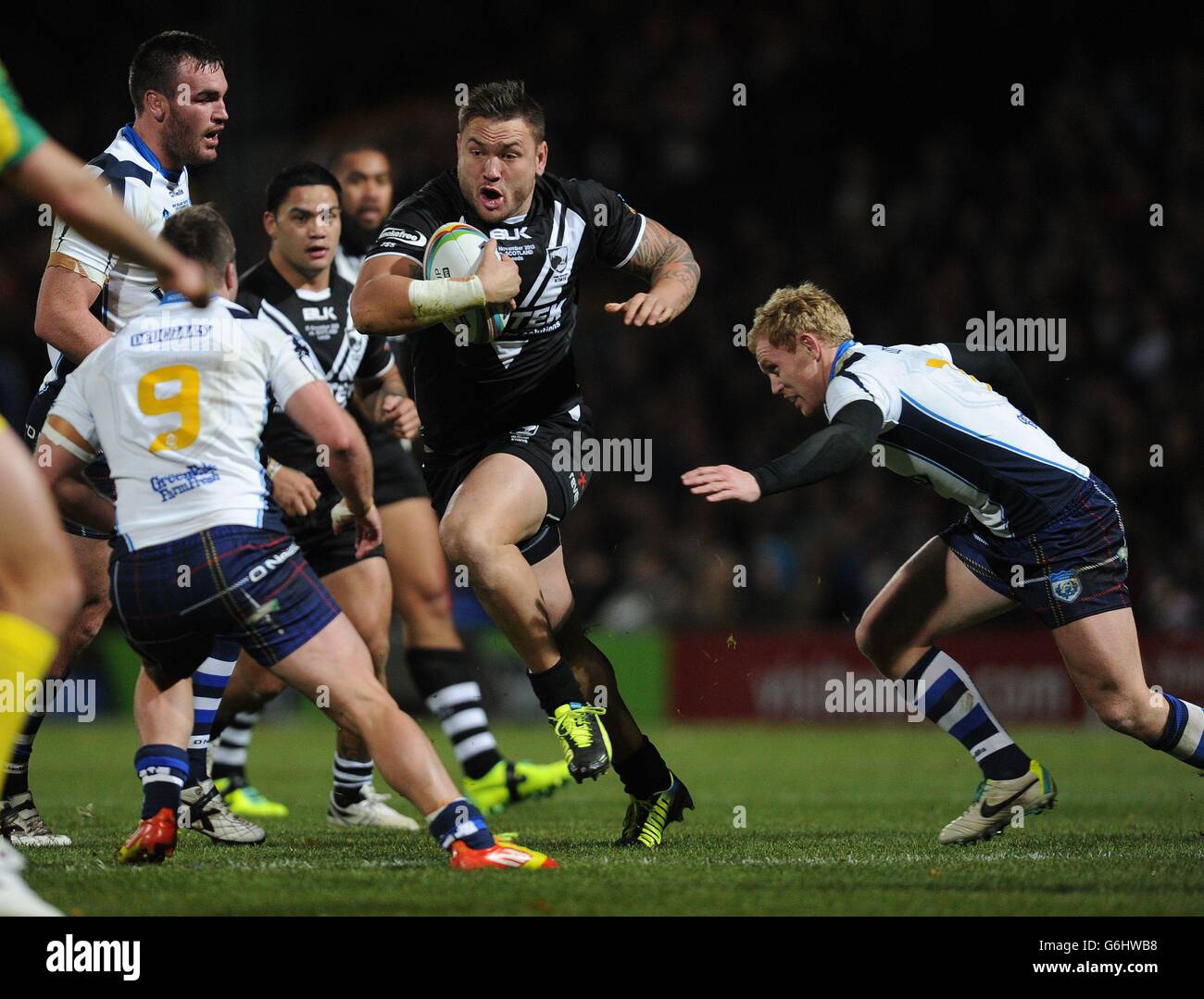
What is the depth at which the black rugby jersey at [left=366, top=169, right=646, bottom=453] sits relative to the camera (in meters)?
6.41

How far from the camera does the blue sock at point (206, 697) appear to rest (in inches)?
263

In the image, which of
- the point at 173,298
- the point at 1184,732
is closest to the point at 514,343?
the point at 173,298

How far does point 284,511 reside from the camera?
573 cm

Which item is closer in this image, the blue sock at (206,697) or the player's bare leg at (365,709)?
the player's bare leg at (365,709)

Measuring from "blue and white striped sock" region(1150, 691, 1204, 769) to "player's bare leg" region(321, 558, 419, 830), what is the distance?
3.41 metres

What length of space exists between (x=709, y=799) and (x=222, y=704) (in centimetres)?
285

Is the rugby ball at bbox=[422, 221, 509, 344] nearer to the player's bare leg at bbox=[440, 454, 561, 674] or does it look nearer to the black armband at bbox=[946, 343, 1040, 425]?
the player's bare leg at bbox=[440, 454, 561, 674]

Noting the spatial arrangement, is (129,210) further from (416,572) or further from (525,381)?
(416,572)

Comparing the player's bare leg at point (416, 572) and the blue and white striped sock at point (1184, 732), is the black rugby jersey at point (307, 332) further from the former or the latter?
the blue and white striped sock at point (1184, 732)

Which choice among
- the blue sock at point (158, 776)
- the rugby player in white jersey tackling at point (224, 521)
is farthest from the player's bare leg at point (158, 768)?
the rugby player in white jersey tackling at point (224, 521)

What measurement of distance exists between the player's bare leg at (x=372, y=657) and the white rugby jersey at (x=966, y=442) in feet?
8.44

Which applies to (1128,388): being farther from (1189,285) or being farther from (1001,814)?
(1001,814)

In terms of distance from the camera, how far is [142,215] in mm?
6250
